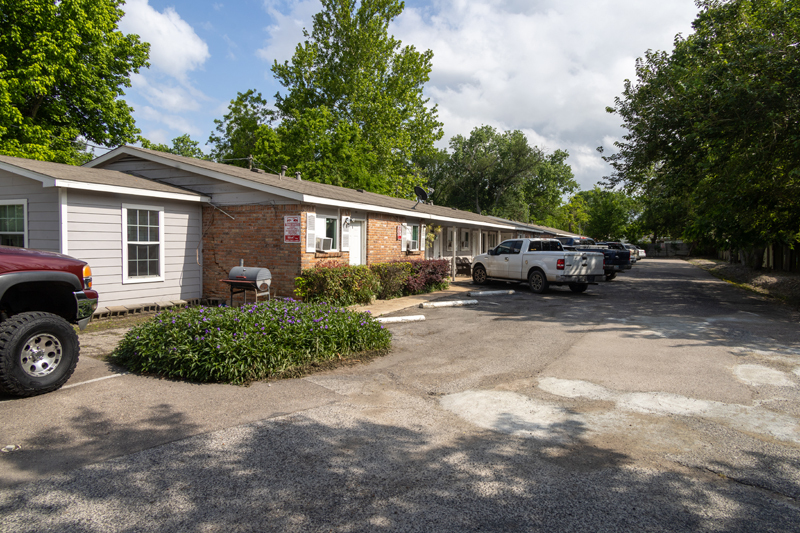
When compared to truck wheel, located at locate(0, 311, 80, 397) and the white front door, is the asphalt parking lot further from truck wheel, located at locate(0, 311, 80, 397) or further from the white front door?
the white front door

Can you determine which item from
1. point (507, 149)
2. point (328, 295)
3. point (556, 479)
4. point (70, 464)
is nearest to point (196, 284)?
point (328, 295)

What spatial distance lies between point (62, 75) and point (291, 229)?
54.3ft

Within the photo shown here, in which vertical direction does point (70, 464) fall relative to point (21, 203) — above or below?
below

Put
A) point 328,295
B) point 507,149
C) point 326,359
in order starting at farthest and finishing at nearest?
point 507,149 < point 328,295 < point 326,359

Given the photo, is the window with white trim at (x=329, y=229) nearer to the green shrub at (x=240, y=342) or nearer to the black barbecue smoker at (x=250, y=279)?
the black barbecue smoker at (x=250, y=279)

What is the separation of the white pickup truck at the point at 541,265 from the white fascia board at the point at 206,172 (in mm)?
9029

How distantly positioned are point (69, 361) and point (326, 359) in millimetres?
3101

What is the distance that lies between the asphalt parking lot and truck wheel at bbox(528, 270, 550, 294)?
8748 millimetres

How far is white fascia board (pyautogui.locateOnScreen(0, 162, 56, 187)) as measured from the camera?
907cm

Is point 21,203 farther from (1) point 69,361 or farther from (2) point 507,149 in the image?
(2) point 507,149

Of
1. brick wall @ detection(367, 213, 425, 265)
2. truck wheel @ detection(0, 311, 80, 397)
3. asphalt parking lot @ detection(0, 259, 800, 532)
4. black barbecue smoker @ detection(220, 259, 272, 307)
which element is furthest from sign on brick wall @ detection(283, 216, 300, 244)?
truck wheel @ detection(0, 311, 80, 397)

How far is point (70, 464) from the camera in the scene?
3641 mm

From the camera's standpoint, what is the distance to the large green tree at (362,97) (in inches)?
1214

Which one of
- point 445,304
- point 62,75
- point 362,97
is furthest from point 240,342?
point 362,97
